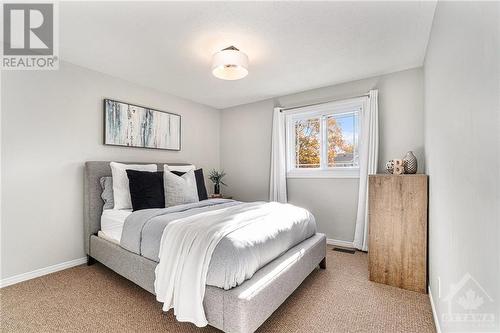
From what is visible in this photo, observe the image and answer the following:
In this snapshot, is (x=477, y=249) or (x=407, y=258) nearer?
(x=477, y=249)

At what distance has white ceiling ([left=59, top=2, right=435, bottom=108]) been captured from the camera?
6.22ft

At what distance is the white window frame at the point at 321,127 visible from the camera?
3420mm

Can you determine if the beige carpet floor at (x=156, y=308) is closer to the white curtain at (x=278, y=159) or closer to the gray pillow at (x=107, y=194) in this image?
the gray pillow at (x=107, y=194)

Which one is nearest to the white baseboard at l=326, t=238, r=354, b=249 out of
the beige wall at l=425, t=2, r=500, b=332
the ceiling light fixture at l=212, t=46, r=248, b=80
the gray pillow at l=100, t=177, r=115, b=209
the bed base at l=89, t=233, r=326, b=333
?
the bed base at l=89, t=233, r=326, b=333

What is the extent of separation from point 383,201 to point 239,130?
2.89 meters

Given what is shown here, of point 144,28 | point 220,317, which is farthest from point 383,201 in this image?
point 144,28

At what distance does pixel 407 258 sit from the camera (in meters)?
2.25

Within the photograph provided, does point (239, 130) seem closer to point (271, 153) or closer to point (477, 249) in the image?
point (271, 153)

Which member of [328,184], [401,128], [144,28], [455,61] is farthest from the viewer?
[328,184]

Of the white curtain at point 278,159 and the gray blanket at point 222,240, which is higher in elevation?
the white curtain at point 278,159

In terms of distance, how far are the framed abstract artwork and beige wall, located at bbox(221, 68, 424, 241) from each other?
1168mm

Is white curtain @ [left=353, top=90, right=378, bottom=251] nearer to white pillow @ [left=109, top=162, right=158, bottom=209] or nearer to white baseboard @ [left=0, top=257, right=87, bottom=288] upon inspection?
white pillow @ [left=109, top=162, right=158, bottom=209]

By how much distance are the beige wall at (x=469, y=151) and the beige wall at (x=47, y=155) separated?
3.47m

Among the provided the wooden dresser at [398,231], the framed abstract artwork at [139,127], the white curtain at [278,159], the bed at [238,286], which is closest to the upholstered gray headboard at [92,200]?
the bed at [238,286]
